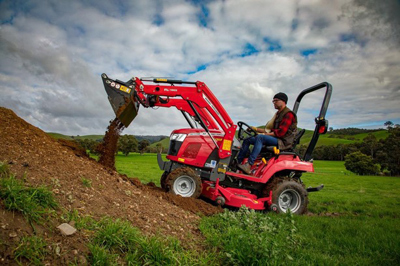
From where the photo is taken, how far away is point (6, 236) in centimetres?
220

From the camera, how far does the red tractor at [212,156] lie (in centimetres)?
599

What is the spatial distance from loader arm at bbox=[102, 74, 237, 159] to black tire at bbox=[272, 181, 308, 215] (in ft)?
5.17

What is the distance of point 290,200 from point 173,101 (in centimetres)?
419

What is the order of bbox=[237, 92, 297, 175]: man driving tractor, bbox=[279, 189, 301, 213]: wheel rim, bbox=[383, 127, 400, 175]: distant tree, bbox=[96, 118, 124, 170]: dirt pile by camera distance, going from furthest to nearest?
bbox=[383, 127, 400, 175]: distant tree
bbox=[279, 189, 301, 213]: wheel rim
bbox=[237, 92, 297, 175]: man driving tractor
bbox=[96, 118, 124, 170]: dirt pile

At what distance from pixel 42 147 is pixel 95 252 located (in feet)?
9.96

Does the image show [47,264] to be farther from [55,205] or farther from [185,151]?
[185,151]

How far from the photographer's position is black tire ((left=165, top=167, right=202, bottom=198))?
19.4ft

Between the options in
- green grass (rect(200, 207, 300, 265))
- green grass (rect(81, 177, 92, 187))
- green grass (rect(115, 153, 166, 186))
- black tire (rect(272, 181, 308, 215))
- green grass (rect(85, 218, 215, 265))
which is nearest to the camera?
green grass (rect(85, 218, 215, 265))

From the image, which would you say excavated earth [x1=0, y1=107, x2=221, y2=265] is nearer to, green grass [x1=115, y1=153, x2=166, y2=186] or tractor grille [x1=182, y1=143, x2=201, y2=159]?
tractor grille [x1=182, y1=143, x2=201, y2=159]

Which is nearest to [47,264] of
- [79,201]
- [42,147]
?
[79,201]

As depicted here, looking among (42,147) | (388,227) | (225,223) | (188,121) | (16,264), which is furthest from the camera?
(188,121)

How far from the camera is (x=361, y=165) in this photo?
40.7 metres

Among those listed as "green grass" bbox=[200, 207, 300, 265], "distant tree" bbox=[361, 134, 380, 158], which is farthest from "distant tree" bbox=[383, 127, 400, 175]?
"green grass" bbox=[200, 207, 300, 265]

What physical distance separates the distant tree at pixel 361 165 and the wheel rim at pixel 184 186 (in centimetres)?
4432
